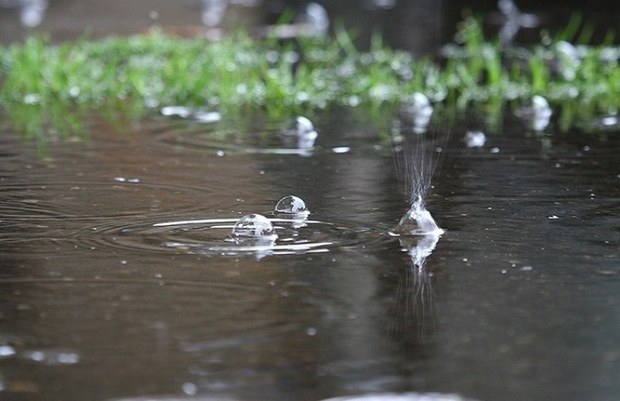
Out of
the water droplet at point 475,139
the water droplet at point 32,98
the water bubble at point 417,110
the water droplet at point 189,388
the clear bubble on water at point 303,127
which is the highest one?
the water droplet at point 32,98

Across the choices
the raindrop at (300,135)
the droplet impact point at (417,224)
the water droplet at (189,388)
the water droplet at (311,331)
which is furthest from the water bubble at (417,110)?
the water droplet at (189,388)

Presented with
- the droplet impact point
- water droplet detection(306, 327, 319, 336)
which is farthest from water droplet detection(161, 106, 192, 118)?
water droplet detection(306, 327, 319, 336)

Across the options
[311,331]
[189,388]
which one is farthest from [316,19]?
[189,388]

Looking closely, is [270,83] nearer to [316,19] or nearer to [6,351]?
[6,351]

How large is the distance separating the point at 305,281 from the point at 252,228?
0.63 metres

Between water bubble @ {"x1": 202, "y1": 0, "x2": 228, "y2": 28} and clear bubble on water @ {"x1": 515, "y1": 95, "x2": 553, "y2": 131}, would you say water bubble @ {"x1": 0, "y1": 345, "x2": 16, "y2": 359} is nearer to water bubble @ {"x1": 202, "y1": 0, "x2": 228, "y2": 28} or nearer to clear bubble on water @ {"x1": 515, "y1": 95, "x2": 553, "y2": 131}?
clear bubble on water @ {"x1": 515, "y1": 95, "x2": 553, "y2": 131}

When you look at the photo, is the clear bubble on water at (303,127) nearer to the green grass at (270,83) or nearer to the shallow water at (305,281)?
the shallow water at (305,281)

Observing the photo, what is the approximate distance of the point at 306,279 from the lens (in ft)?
12.5

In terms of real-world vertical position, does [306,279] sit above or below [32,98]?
below

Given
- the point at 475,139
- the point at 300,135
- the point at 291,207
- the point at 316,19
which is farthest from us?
the point at 316,19

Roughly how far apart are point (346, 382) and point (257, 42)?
32.0 ft

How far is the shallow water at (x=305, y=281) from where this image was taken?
2.95 meters

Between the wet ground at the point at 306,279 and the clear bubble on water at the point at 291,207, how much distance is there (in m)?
0.06

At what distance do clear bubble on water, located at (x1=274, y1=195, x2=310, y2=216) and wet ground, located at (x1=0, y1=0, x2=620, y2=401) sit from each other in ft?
0.19
